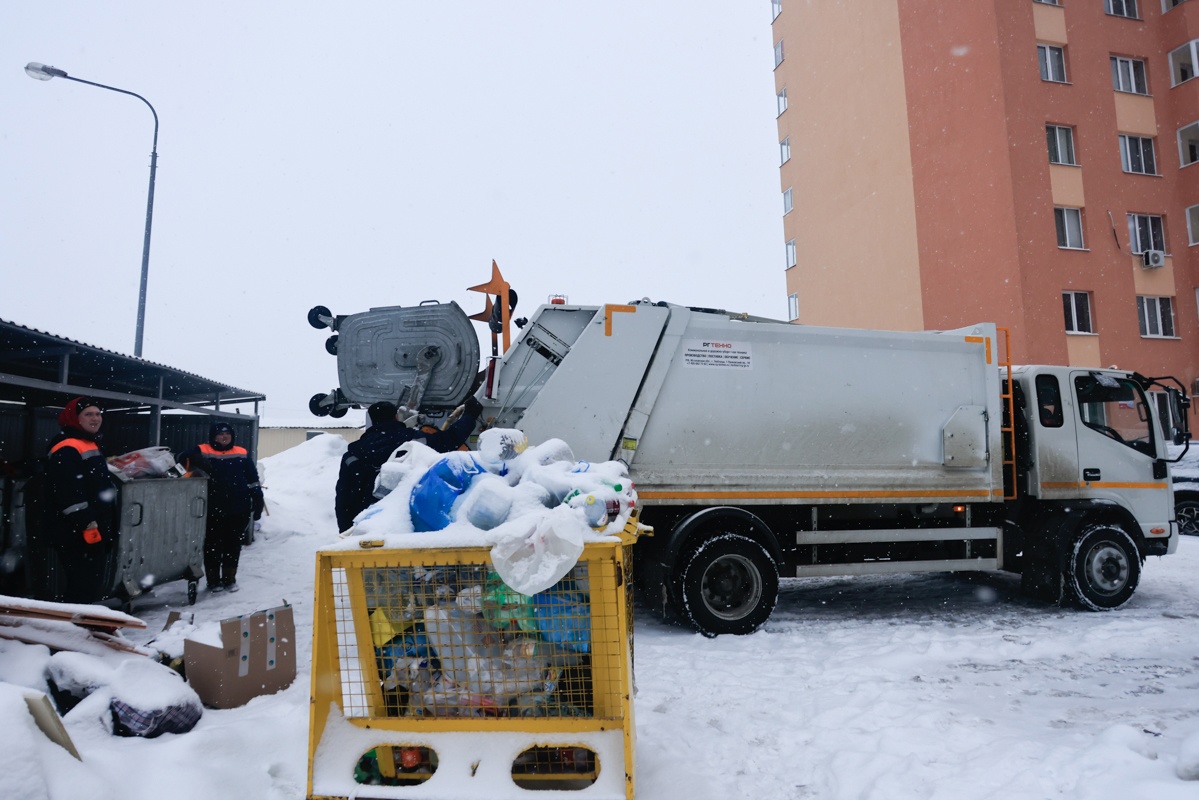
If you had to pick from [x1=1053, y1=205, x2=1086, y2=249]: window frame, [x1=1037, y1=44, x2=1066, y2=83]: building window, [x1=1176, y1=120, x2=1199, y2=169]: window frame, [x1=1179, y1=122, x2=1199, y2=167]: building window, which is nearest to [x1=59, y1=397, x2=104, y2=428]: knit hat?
[x1=1053, y1=205, x2=1086, y2=249]: window frame

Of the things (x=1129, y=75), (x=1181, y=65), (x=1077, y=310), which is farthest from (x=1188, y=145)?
(x=1077, y=310)

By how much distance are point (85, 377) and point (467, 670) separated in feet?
28.9

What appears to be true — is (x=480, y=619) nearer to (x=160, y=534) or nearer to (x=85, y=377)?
(x=160, y=534)

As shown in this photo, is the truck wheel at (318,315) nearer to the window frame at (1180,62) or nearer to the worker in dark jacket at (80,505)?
the worker in dark jacket at (80,505)

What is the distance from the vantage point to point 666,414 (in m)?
5.80

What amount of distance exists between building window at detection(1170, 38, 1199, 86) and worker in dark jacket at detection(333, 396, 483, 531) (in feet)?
72.5

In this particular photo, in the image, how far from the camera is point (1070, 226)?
683 inches

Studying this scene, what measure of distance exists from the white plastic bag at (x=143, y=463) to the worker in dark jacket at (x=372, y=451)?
2.14 metres

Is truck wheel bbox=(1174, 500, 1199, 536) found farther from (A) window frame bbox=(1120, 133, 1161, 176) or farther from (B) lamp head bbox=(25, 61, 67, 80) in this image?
(B) lamp head bbox=(25, 61, 67, 80)

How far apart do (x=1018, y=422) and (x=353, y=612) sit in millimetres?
6226

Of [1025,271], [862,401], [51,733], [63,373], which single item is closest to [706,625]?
[862,401]

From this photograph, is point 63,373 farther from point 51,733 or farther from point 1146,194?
point 1146,194

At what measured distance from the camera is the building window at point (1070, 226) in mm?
17297

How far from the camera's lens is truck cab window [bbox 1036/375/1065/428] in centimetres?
665
